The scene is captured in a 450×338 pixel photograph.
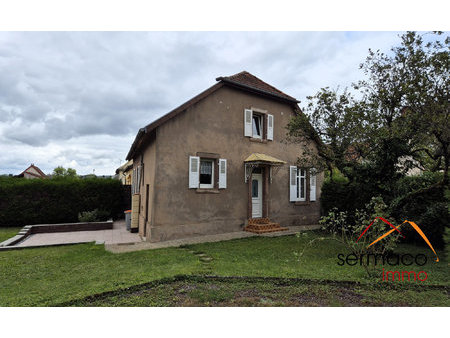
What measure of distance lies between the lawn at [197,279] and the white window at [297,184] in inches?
202

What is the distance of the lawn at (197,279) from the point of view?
3.82 m

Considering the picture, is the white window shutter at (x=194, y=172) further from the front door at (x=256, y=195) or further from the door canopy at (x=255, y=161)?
the front door at (x=256, y=195)

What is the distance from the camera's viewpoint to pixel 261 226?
1080cm

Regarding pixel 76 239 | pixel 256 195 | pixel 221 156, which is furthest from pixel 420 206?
pixel 76 239

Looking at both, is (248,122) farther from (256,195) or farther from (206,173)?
(256,195)

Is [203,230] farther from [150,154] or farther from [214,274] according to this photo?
[214,274]

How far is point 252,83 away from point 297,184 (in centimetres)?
572

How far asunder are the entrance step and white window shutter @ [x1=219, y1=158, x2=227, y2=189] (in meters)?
2.10

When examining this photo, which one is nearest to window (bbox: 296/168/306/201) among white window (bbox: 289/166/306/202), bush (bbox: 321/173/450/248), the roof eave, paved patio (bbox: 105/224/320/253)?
white window (bbox: 289/166/306/202)

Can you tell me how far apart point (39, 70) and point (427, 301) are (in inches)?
532

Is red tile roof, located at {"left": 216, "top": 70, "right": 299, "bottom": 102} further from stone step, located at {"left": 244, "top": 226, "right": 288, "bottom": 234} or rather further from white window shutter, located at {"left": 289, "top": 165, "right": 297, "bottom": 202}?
stone step, located at {"left": 244, "top": 226, "right": 288, "bottom": 234}

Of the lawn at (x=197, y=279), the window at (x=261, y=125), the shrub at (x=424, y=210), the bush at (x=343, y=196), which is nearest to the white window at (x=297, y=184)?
the bush at (x=343, y=196)

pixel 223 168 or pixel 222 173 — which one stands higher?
pixel 223 168

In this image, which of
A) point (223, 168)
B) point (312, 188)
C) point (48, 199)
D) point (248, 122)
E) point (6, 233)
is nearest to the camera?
point (223, 168)
